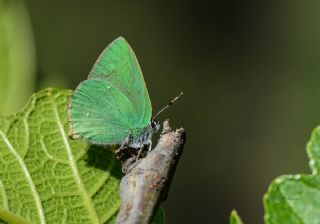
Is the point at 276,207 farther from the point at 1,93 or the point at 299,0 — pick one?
the point at 299,0

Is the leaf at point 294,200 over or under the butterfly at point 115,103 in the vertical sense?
under

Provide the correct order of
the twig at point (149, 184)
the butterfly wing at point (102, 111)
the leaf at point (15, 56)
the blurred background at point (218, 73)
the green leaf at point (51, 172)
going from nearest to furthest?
the twig at point (149, 184), the green leaf at point (51, 172), the butterfly wing at point (102, 111), the leaf at point (15, 56), the blurred background at point (218, 73)

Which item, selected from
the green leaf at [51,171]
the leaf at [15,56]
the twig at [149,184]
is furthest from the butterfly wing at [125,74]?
the twig at [149,184]

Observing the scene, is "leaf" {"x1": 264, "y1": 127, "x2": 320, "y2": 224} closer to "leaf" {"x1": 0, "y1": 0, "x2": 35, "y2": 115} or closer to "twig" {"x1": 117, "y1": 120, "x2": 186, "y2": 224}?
"twig" {"x1": 117, "y1": 120, "x2": 186, "y2": 224}

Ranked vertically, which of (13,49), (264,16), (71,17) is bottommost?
(13,49)

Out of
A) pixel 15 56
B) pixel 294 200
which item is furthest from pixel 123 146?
pixel 294 200

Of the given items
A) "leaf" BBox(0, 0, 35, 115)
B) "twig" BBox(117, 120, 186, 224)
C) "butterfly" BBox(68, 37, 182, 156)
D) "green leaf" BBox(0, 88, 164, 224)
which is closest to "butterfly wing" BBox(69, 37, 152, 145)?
"butterfly" BBox(68, 37, 182, 156)

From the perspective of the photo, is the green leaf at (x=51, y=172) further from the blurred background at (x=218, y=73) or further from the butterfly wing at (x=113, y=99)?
the blurred background at (x=218, y=73)

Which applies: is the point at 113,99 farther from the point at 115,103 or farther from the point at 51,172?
the point at 51,172

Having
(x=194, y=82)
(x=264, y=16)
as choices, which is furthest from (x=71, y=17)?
(x=264, y=16)
